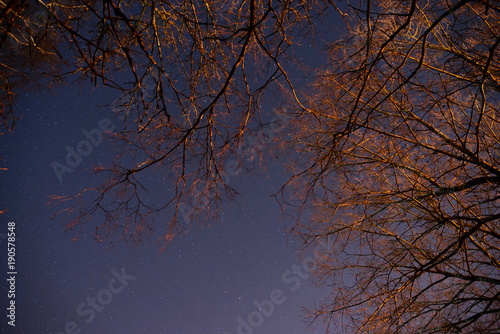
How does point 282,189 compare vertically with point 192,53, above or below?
below

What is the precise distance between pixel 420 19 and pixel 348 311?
11.9 ft

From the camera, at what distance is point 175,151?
233 cm

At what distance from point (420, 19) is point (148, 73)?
359 cm

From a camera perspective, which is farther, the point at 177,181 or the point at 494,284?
the point at 494,284

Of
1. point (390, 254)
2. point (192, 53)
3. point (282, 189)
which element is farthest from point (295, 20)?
point (390, 254)

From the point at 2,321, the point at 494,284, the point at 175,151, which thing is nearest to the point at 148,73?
the point at 175,151

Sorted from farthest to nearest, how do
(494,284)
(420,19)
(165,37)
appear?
(420,19)
(494,284)
(165,37)

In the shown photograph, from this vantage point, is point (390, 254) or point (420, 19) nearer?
point (390, 254)

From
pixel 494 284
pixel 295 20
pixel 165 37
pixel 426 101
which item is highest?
pixel 165 37

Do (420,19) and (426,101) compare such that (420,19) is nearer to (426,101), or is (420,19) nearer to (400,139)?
(426,101)

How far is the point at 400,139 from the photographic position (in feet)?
14.4

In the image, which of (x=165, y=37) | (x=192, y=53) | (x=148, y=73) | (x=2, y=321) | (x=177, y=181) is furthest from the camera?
(x=2, y=321)

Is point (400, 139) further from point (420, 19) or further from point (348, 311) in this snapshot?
point (348, 311)

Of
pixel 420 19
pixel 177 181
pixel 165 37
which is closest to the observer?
pixel 177 181
